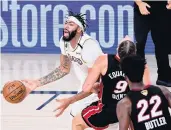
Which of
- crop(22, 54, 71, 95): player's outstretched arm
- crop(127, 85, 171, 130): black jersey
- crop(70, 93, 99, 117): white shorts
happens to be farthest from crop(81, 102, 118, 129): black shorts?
crop(127, 85, 171, 130): black jersey

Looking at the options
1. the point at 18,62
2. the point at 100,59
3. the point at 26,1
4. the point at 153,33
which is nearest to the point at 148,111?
the point at 100,59

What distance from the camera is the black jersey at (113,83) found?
6.62m

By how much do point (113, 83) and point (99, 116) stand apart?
1.14 ft

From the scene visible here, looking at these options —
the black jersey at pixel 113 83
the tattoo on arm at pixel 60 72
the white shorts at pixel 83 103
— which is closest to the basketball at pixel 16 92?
the tattoo on arm at pixel 60 72

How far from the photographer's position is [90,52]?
7.65 m

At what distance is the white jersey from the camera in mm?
7622

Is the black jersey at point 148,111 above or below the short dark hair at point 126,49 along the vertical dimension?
below

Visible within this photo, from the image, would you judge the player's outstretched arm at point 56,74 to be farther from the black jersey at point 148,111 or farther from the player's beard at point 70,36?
the black jersey at point 148,111

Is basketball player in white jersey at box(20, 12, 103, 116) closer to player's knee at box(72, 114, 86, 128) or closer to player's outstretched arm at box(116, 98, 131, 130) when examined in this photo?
player's knee at box(72, 114, 86, 128)

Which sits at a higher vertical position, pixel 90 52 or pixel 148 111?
pixel 90 52

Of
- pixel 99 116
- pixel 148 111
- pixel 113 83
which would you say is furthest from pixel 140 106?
pixel 99 116

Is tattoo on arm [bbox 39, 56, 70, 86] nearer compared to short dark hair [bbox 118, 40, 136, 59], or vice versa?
short dark hair [bbox 118, 40, 136, 59]

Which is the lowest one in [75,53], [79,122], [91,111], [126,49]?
[79,122]

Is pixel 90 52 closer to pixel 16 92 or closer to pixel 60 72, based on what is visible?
pixel 60 72
